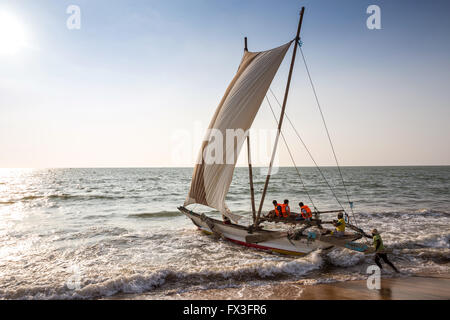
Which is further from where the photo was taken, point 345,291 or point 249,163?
point 249,163

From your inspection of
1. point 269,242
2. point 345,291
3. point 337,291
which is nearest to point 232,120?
point 269,242

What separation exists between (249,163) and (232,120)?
8.23 ft

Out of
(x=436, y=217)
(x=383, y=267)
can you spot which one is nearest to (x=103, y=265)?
(x=383, y=267)

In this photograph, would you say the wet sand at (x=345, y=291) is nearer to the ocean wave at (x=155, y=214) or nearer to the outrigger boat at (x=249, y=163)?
the outrigger boat at (x=249, y=163)

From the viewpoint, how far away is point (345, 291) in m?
8.44

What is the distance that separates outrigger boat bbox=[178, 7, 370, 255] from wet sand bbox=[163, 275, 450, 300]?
6.63ft

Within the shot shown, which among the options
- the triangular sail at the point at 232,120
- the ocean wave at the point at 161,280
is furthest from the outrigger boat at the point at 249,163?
the ocean wave at the point at 161,280

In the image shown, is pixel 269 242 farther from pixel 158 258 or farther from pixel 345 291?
pixel 158 258

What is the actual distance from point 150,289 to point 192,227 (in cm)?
1018

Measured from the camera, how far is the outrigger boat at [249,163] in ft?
37.7

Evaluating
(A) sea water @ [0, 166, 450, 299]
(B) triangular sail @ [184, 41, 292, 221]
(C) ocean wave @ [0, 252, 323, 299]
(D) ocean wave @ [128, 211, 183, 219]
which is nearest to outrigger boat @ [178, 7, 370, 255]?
(B) triangular sail @ [184, 41, 292, 221]

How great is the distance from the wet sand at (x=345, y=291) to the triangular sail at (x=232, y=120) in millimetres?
3903

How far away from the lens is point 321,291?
8469mm
